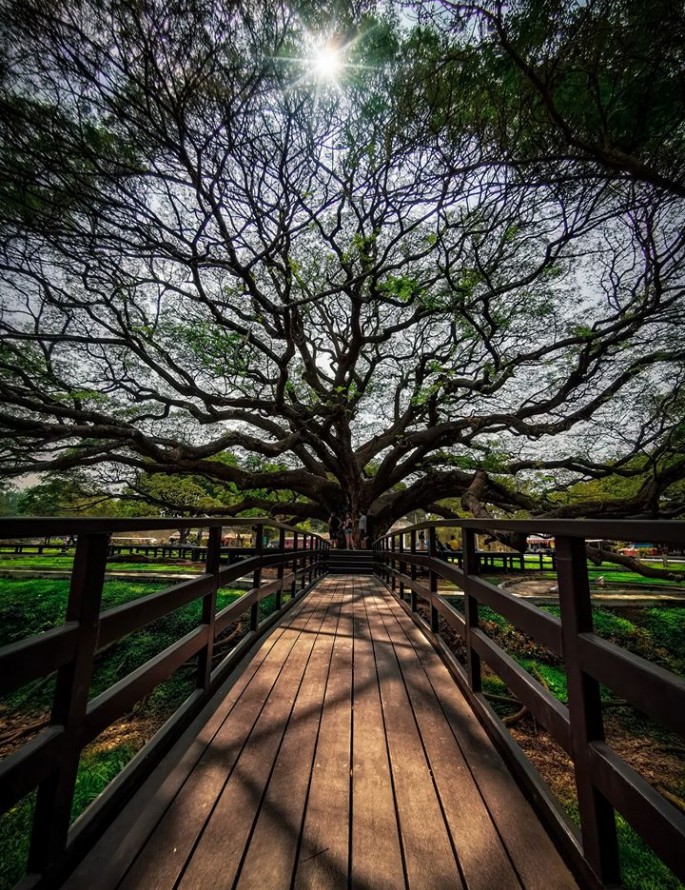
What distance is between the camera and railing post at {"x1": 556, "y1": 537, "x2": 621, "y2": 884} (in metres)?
1.14

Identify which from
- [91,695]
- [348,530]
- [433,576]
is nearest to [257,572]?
[433,576]

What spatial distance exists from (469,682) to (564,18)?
6837 mm

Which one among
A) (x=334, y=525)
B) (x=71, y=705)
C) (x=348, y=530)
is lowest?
(x=71, y=705)

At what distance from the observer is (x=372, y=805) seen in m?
1.54

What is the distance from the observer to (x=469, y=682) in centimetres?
243

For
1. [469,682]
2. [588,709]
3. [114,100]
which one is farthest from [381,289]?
[588,709]

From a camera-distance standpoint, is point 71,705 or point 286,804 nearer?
point 71,705

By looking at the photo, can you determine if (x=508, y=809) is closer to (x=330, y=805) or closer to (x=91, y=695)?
(x=330, y=805)

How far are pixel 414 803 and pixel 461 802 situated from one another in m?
0.20

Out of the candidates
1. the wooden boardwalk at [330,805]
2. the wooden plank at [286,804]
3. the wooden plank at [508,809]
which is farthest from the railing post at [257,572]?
the wooden plank at [508,809]

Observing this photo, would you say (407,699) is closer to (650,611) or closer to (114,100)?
(114,100)

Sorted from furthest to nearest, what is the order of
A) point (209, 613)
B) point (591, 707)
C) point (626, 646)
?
point (626, 646) → point (209, 613) → point (591, 707)

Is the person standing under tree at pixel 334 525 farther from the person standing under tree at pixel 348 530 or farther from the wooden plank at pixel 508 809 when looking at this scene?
the wooden plank at pixel 508 809

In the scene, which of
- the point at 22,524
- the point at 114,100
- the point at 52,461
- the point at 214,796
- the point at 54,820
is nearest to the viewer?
the point at 22,524
